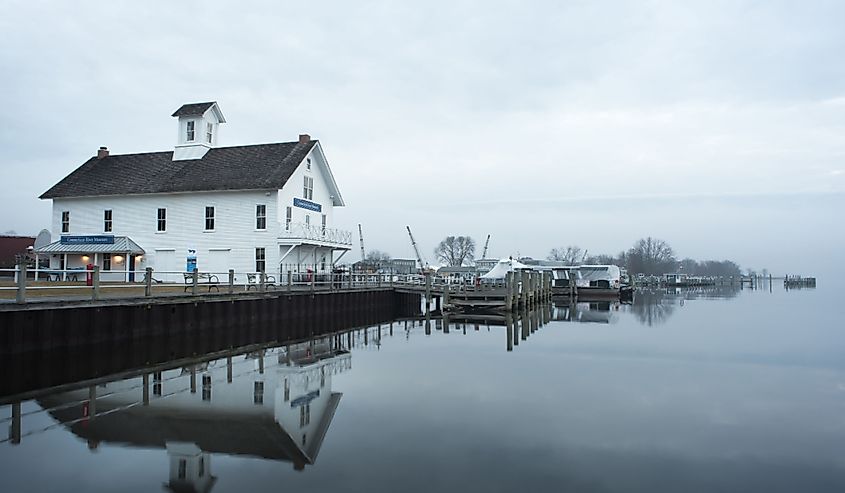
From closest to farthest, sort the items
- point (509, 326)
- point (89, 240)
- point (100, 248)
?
point (509, 326)
point (100, 248)
point (89, 240)

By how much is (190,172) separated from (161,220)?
312cm

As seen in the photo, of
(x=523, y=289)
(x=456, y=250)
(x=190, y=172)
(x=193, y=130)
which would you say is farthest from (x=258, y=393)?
(x=456, y=250)

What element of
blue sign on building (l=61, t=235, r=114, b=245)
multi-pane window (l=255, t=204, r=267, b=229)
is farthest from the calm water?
blue sign on building (l=61, t=235, r=114, b=245)

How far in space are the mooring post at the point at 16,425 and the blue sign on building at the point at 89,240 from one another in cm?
2488

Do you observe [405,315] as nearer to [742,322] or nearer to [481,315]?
[481,315]

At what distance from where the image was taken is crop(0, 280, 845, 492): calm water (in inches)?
338

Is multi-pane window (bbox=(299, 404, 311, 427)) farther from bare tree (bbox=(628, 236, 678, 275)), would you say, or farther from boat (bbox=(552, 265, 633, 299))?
bare tree (bbox=(628, 236, 678, 275))

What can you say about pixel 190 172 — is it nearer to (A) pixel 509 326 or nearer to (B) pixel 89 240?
(B) pixel 89 240

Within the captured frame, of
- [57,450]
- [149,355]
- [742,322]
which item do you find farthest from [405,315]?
[57,450]

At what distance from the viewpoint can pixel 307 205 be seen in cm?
3638

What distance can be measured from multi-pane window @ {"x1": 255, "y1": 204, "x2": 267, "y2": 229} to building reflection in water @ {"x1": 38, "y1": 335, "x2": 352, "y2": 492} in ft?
55.2

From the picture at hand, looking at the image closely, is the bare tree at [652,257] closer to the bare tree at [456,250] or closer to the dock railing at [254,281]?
the bare tree at [456,250]

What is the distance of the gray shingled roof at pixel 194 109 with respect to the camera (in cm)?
3716

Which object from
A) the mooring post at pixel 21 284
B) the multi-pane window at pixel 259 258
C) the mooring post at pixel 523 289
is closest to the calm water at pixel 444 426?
the mooring post at pixel 21 284
